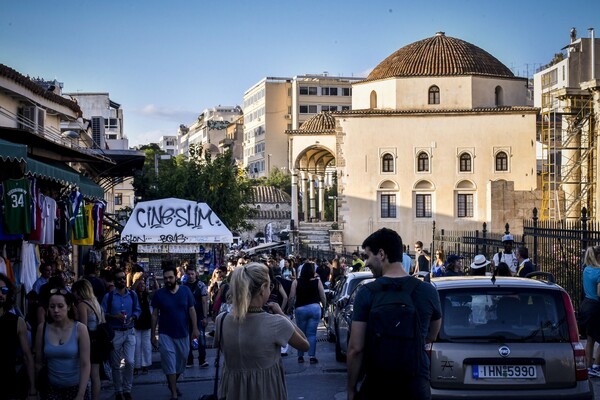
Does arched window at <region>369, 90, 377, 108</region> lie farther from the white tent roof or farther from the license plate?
the license plate

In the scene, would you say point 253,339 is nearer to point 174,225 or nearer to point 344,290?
point 344,290

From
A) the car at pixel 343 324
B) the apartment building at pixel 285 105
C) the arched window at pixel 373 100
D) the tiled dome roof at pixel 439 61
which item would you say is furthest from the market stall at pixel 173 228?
the apartment building at pixel 285 105

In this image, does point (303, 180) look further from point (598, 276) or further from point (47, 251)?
point (598, 276)

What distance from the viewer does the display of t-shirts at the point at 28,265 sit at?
1580cm

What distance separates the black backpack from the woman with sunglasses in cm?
281

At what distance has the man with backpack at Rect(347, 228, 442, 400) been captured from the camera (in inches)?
242

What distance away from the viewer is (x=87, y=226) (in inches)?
830

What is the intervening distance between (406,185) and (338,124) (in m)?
5.78

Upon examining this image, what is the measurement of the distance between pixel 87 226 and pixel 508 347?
46.6 feet

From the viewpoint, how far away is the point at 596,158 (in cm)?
4569

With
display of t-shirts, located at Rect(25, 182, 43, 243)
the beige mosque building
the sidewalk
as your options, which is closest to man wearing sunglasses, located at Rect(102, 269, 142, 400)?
the sidewalk

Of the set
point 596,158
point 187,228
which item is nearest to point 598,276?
point 187,228

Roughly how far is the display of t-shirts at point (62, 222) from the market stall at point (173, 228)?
483 centimetres

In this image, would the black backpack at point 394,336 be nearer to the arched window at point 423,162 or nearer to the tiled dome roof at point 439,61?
the arched window at point 423,162
